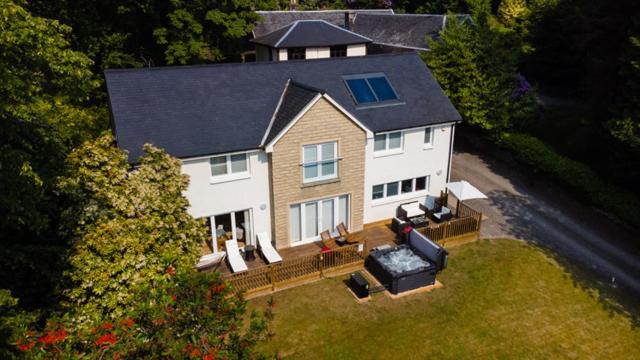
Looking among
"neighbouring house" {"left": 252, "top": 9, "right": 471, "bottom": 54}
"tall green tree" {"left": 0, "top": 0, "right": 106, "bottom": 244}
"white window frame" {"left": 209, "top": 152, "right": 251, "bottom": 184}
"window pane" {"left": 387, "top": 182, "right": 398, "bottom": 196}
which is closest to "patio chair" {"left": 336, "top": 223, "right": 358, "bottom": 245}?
"window pane" {"left": 387, "top": 182, "right": 398, "bottom": 196}

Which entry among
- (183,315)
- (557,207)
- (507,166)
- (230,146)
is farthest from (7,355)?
(507,166)

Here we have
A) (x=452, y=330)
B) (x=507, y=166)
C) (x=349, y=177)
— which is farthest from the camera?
(x=507, y=166)

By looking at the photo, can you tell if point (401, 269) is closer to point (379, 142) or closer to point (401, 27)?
point (379, 142)

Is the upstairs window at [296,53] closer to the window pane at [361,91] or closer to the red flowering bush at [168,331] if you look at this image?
the window pane at [361,91]

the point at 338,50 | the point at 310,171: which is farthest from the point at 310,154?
the point at 338,50

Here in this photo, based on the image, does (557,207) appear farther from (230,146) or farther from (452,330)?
(230,146)

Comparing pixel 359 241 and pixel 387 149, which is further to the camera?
pixel 387 149
